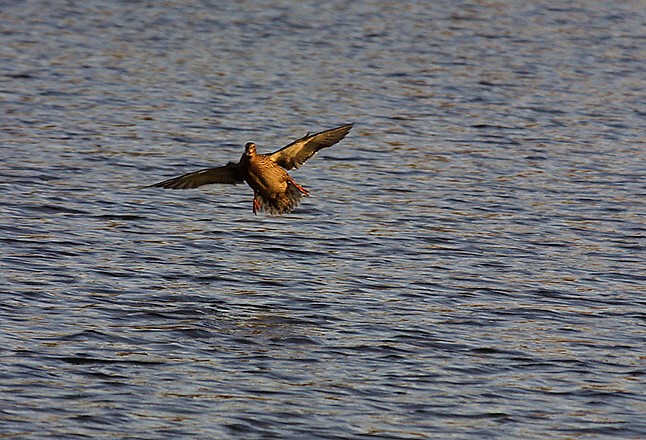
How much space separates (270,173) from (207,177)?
0.49m

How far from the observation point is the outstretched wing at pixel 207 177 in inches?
390

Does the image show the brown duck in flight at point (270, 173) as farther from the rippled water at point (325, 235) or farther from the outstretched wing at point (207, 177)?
the rippled water at point (325, 235)

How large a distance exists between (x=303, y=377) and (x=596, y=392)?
184cm

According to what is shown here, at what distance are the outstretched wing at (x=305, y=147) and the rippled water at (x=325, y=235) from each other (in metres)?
1.03

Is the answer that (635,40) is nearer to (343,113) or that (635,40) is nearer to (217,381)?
(343,113)

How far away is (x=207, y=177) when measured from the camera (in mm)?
10055

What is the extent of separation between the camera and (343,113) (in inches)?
667

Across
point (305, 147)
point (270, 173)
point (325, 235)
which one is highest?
point (305, 147)

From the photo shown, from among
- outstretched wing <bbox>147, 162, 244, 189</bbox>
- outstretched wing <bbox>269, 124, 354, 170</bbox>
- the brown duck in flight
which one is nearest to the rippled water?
the brown duck in flight

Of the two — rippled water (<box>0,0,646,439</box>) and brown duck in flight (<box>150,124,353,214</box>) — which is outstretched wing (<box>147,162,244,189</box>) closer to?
brown duck in flight (<box>150,124,353,214</box>)

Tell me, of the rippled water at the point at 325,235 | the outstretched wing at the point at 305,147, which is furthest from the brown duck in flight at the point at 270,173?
the rippled water at the point at 325,235

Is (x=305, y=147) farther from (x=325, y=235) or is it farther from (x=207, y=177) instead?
(x=325, y=235)

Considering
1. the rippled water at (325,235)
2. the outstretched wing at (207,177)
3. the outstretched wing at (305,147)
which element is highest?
the outstretched wing at (305,147)

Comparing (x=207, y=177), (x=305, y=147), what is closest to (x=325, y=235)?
(x=305, y=147)
